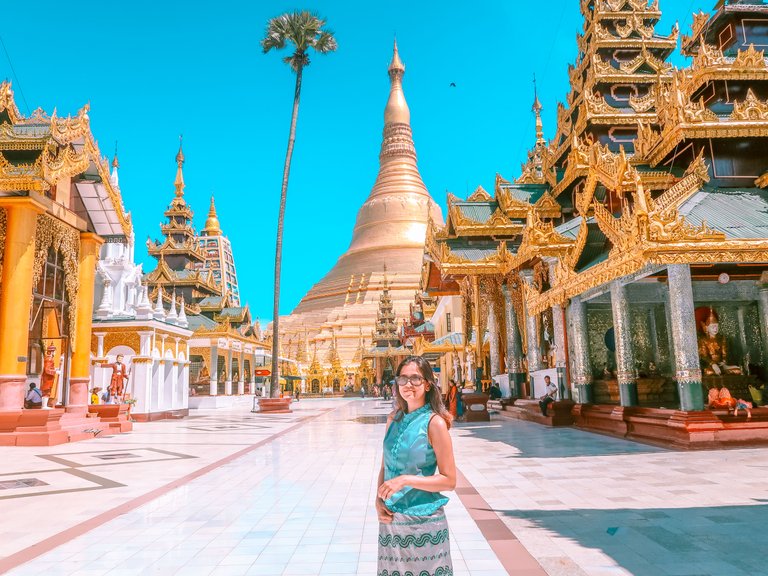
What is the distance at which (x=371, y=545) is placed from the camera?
16.4 ft

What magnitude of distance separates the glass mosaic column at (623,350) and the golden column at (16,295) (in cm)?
1332

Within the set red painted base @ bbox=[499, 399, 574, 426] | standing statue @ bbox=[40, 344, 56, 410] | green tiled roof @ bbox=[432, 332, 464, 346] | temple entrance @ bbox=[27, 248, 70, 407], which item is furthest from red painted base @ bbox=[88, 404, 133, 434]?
green tiled roof @ bbox=[432, 332, 464, 346]

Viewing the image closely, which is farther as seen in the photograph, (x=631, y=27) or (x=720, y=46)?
(x=631, y=27)

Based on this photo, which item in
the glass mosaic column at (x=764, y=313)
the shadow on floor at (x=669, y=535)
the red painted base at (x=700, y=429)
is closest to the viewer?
the shadow on floor at (x=669, y=535)

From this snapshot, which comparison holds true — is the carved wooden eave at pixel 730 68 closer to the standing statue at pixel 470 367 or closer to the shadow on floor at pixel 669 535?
the shadow on floor at pixel 669 535

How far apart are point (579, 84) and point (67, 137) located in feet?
56.8

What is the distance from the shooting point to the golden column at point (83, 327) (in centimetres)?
1650

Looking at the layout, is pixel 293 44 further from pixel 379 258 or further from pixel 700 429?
pixel 379 258

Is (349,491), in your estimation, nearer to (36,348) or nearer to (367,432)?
(367,432)

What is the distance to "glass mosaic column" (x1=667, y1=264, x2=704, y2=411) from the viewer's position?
1025 cm

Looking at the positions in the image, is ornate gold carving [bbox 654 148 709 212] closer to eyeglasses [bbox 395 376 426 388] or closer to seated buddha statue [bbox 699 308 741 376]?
seated buddha statue [bbox 699 308 741 376]

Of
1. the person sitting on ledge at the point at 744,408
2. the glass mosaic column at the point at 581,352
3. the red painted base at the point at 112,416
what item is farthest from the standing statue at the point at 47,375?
the person sitting on ledge at the point at 744,408

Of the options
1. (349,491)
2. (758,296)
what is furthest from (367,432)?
(758,296)

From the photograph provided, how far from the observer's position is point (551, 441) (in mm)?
11938
